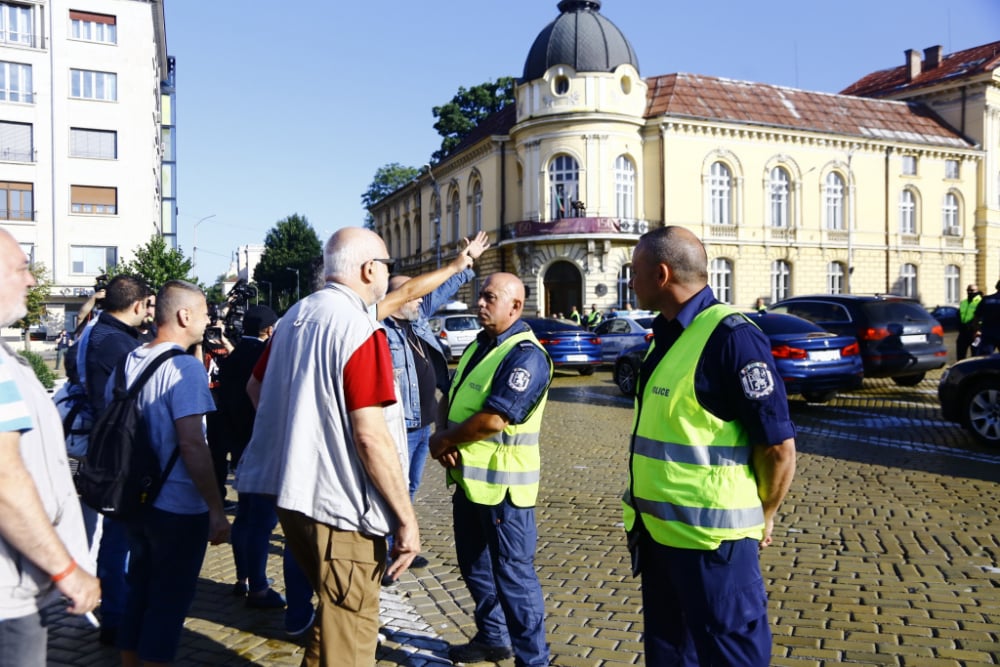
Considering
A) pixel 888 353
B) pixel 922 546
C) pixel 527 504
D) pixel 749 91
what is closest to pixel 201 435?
pixel 527 504

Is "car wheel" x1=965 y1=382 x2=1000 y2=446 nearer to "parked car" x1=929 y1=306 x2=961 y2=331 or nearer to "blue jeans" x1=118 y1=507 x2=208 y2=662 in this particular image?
"blue jeans" x1=118 y1=507 x2=208 y2=662

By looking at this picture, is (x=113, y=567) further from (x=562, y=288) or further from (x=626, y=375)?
(x=562, y=288)

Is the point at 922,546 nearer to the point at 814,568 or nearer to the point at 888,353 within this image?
the point at 814,568

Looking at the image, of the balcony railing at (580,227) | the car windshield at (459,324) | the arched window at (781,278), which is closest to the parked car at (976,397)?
the car windshield at (459,324)

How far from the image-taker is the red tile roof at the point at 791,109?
4225 cm

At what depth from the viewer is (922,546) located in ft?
20.0

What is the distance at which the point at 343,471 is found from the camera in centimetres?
311

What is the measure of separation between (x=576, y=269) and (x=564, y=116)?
280 inches

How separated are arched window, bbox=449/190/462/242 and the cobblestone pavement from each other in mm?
41995

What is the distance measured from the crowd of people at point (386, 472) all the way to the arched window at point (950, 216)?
172 ft

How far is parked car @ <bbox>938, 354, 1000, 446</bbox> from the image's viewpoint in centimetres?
989

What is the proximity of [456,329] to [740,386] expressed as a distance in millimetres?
21811

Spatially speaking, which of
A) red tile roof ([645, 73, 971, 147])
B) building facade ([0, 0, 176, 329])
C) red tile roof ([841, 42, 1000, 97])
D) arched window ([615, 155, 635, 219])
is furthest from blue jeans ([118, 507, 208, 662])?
red tile roof ([841, 42, 1000, 97])

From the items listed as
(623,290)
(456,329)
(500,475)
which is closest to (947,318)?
(623,290)
